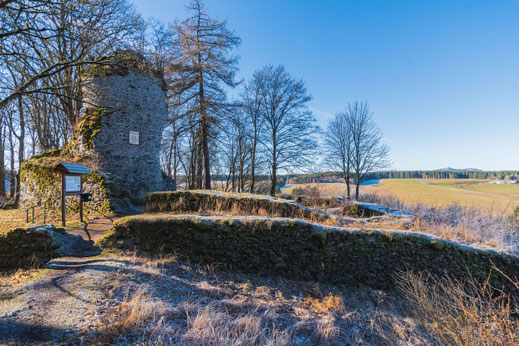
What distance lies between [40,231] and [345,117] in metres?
19.8

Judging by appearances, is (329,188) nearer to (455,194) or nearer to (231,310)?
(455,194)

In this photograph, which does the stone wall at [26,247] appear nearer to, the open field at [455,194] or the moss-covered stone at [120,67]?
the moss-covered stone at [120,67]

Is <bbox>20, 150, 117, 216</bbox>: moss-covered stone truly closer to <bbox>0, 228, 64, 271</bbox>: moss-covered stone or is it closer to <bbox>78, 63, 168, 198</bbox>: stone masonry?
<bbox>78, 63, 168, 198</bbox>: stone masonry

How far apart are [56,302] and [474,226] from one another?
1085 cm

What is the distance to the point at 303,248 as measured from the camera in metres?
4.91

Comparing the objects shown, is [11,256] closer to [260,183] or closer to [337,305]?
[337,305]

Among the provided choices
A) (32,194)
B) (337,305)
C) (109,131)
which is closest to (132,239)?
(337,305)

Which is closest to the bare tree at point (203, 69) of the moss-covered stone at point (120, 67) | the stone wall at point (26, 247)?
the moss-covered stone at point (120, 67)

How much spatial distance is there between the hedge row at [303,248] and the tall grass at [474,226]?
127 cm

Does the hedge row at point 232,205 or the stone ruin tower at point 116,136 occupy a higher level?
the stone ruin tower at point 116,136

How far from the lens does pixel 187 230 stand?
490 centimetres

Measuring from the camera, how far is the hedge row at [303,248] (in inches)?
192

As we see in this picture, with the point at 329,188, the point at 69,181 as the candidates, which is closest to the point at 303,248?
the point at 69,181

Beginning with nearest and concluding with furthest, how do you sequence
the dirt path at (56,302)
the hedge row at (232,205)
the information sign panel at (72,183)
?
the dirt path at (56,302) < the information sign panel at (72,183) < the hedge row at (232,205)
